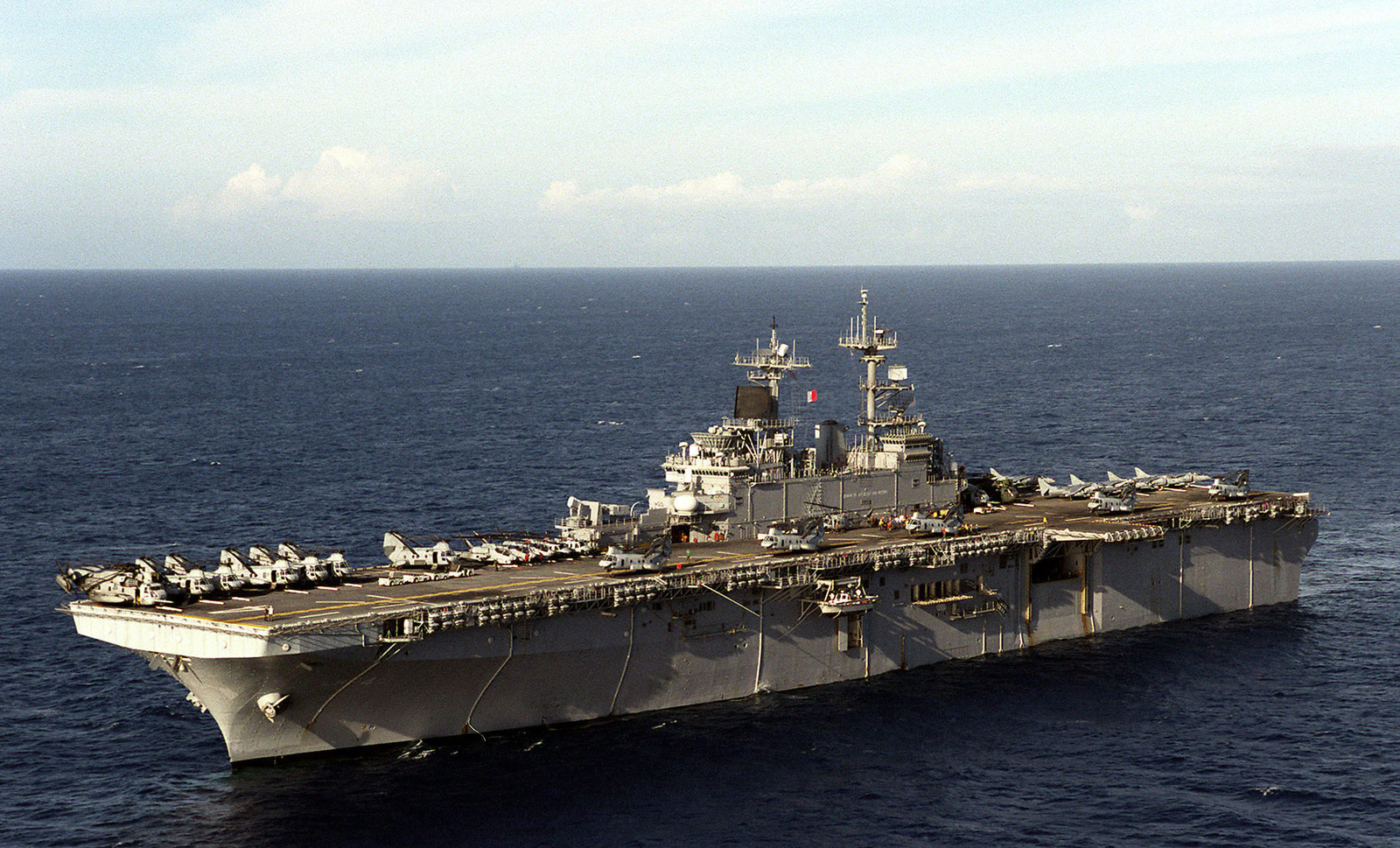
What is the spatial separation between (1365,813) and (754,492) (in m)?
20.7

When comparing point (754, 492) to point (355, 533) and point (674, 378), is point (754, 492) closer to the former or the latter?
point (355, 533)

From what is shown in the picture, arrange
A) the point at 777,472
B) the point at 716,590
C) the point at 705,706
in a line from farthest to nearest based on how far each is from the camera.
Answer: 1. the point at 777,472
2. the point at 705,706
3. the point at 716,590

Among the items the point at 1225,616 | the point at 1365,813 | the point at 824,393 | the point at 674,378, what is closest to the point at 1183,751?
the point at 1365,813

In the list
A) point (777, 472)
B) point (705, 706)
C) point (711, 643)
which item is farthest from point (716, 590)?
point (777, 472)

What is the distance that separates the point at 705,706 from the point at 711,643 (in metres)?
1.82

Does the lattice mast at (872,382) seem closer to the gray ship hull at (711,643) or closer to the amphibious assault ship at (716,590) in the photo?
the amphibious assault ship at (716,590)

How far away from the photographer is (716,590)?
42.1 m

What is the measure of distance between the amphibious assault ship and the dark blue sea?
111 centimetres

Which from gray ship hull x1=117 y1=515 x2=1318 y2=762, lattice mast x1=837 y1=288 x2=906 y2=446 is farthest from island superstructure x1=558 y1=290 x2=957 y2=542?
gray ship hull x1=117 y1=515 x2=1318 y2=762

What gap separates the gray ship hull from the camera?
3747 cm

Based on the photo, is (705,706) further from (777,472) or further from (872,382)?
(872,382)

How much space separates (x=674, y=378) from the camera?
409 feet

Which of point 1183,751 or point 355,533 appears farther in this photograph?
point 355,533

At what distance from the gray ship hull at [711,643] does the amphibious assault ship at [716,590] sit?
0.07 m
